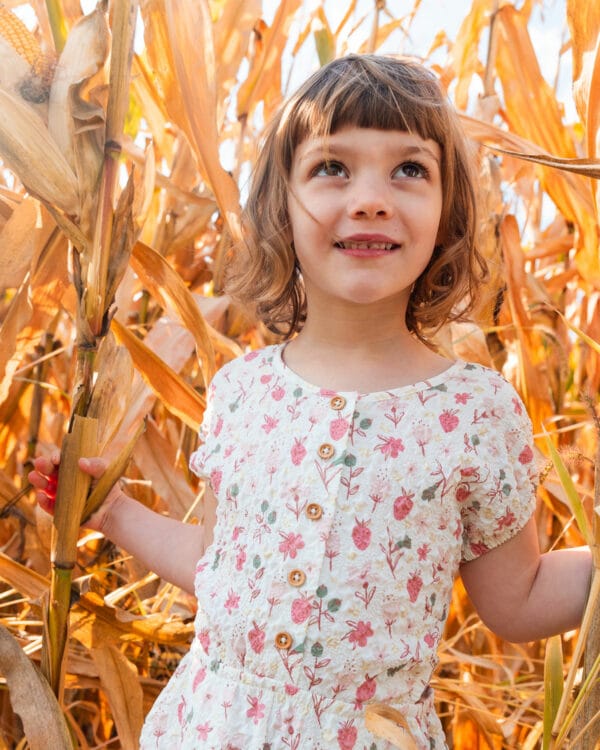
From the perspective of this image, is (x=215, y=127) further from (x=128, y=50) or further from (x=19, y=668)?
(x=19, y=668)

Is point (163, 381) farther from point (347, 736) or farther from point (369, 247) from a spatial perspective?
point (347, 736)

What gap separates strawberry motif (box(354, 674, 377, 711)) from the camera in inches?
32.1

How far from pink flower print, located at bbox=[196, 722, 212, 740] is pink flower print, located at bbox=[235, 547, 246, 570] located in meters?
0.14

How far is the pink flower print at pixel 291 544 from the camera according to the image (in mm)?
846

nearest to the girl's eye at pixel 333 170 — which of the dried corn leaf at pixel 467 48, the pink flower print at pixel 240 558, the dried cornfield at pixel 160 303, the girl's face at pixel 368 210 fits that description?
the girl's face at pixel 368 210

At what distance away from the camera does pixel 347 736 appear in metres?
0.80

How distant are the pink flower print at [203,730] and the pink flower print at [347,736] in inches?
4.5

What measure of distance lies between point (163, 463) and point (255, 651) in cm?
41

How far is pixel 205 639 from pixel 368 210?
416mm

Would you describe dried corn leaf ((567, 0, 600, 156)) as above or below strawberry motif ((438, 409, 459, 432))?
above

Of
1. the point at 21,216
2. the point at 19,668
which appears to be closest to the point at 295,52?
the point at 21,216

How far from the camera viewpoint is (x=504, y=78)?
4.17 feet

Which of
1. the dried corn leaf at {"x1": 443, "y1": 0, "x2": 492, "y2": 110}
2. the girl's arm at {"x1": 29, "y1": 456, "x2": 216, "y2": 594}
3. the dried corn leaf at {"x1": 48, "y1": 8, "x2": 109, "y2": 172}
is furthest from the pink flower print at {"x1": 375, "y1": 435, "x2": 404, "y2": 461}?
the dried corn leaf at {"x1": 443, "y1": 0, "x2": 492, "y2": 110}

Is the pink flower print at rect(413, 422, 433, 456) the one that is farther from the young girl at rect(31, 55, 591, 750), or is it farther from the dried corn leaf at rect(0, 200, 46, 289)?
the dried corn leaf at rect(0, 200, 46, 289)
